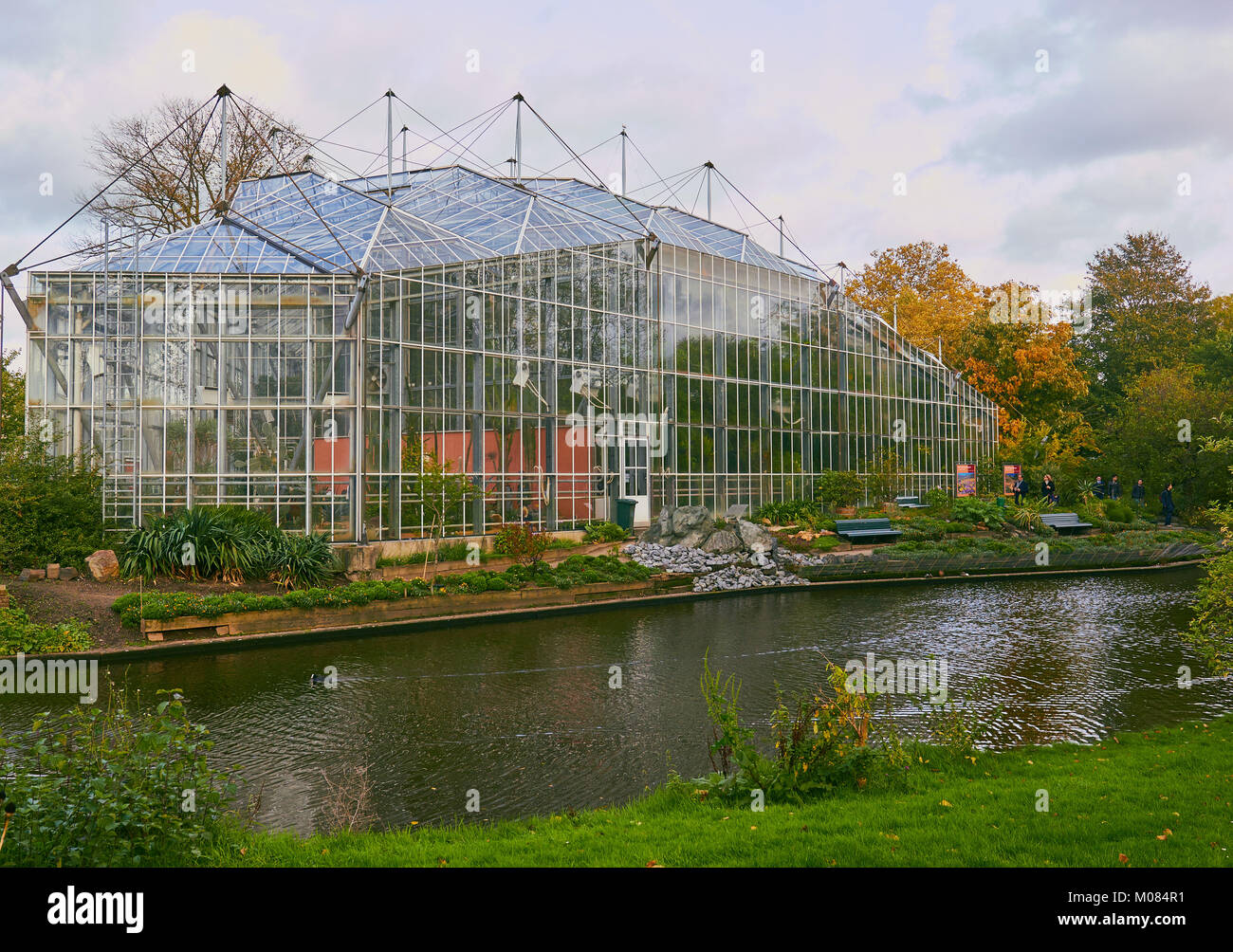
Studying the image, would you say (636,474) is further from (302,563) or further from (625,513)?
(302,563)

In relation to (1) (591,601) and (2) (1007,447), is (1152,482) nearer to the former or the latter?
(2) (1007,447)

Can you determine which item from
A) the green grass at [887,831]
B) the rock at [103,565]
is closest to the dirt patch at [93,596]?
the rock at [103,565]

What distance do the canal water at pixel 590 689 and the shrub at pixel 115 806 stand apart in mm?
1827

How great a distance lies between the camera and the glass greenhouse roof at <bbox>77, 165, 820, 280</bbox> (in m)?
20.9

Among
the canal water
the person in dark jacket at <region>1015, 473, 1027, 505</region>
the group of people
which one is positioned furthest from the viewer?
the person in dark jacket at <region>1015, 473, 1027, 505</region>

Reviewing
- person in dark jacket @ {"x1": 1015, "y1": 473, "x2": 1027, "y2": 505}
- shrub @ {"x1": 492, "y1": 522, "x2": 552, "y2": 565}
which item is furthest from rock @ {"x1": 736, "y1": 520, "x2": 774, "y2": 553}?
person in dark jacket @ {"x1": 1015, "y1": 473, "x2": 1027, "y2": 505}

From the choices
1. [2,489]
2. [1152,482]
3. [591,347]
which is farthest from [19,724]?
[1152,482]

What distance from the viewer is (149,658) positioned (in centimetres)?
1359

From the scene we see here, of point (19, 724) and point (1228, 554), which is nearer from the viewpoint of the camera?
point (1228, 554)

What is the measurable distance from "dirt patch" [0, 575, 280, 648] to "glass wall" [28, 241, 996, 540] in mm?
3354

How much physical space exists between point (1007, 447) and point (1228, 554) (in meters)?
33.1

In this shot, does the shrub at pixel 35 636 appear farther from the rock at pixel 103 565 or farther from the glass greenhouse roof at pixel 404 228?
the glass greenhouse roof at pixel 404 228

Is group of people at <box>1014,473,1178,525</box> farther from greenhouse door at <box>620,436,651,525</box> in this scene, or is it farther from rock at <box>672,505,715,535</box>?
greenhouse door at <box>620,436,651,525</box>

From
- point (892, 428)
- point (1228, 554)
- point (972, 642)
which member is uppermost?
point (892, 428)
